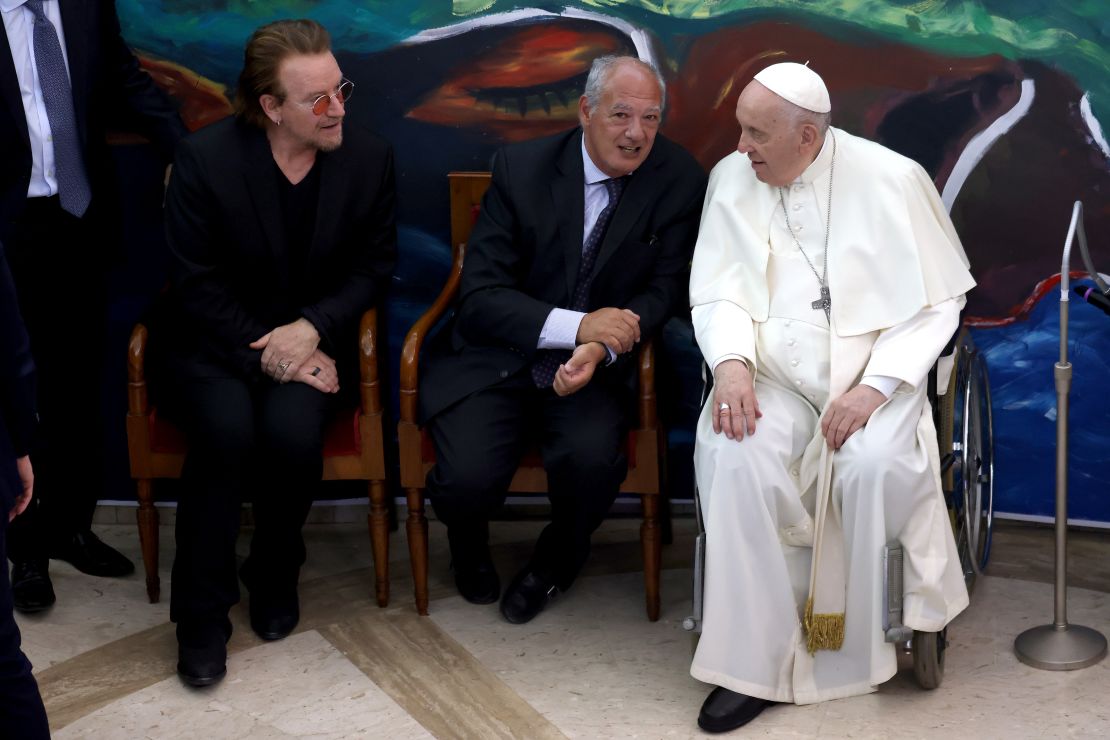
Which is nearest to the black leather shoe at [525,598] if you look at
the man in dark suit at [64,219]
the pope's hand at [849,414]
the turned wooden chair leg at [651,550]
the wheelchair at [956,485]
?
the turned wooden chair leg at [651,550]

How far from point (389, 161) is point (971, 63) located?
1.73 metres

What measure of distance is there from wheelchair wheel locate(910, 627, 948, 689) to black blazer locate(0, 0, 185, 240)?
2.56m

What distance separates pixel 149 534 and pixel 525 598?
3.63 ft

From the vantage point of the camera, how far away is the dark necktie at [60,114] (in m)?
4.08

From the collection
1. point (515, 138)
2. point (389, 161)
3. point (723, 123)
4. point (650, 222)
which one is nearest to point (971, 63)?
point (723, 123)

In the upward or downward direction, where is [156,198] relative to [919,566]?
upward

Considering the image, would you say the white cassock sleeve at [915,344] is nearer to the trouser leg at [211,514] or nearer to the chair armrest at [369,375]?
the chair armrest at [369,375]

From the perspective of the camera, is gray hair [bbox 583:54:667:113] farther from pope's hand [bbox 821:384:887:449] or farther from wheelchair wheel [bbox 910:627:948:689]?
wheelchair wheel [bbox 910:627:948:689]

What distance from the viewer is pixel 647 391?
4051mm

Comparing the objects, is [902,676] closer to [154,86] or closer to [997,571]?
[997,571]

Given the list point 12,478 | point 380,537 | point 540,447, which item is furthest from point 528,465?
point 12,478

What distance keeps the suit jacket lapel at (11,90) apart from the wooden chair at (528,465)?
3.87ft

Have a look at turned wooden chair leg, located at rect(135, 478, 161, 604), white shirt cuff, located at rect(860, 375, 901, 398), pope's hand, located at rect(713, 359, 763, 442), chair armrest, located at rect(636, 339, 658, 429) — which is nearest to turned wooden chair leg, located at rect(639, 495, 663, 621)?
chair armrest, located at rect(636, 339, 658, 429)

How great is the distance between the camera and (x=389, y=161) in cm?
434
